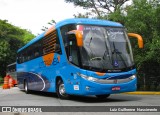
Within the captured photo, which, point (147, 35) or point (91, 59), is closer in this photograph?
point (91, 59)

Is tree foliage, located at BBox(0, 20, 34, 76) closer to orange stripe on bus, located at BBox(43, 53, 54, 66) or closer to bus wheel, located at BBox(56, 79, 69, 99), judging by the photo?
orange stripe on bus, located at BBox(43, 53, 54, 66)

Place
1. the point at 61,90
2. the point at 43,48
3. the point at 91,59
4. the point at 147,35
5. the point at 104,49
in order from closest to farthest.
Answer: the point at 91,59 → the point at 104,49 → the point at 61,90 → the point at 43,48 → the point at 147,35

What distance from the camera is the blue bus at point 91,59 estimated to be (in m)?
14.8

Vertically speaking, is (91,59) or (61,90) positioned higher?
(91,59)

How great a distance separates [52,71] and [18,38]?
171 feet

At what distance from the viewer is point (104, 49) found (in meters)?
15.3

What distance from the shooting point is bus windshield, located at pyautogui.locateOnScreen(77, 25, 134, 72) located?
49.0ft

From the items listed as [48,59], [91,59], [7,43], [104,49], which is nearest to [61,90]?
[48,59]

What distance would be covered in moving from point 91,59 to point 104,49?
0.75 metres

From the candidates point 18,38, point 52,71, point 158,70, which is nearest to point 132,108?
point 52,71

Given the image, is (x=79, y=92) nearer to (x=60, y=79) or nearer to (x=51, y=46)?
(x=60, y=79)

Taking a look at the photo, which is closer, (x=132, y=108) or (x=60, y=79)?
(x=132, y=108)

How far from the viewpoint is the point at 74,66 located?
15.4 metres

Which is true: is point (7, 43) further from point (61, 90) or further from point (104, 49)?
point (104, 49)
